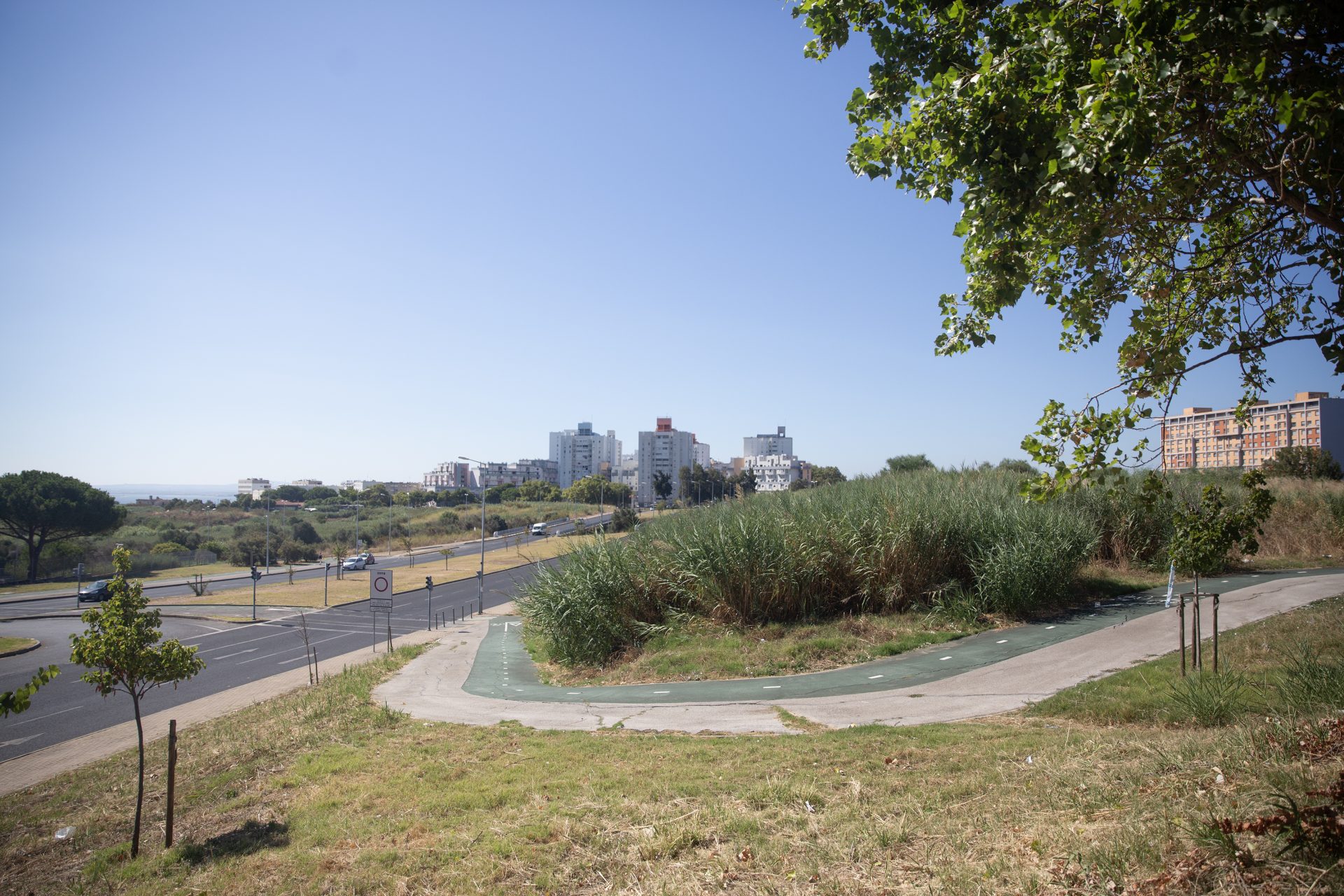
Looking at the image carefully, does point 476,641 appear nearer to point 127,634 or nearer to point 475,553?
point 127,634

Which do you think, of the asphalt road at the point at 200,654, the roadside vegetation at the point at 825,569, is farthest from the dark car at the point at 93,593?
the roadside vegetation at the point at 825,569

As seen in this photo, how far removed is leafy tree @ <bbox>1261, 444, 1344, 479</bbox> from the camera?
35906mm

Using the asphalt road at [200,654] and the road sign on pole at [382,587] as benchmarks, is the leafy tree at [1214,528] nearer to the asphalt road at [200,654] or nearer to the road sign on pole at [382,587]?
the asphalt road at [200,654]

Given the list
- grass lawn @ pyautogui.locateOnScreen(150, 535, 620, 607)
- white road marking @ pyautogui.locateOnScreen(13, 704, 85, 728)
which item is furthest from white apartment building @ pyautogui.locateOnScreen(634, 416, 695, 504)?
white road marking @ pyautogui.locateOnScreen(13, 704, 85, 728)

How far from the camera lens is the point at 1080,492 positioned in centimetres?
2312

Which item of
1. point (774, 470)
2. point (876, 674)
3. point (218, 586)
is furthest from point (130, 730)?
point (774, 470)

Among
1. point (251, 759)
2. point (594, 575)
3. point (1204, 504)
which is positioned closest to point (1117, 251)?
point (1204, 504)

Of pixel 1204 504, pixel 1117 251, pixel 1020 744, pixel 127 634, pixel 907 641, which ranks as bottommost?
pixel 907 641

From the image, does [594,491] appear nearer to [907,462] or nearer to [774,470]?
[774,470]

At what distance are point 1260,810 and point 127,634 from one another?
10522 mm

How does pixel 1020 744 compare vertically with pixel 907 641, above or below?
above

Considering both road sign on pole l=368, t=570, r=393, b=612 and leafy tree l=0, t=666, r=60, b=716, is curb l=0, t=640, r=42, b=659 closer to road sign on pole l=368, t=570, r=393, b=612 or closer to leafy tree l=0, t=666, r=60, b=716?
road sign on pole l=368, t=570, r=393, b=612

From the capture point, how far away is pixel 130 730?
722 inches

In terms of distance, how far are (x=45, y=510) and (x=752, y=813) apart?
5988 centimetres
